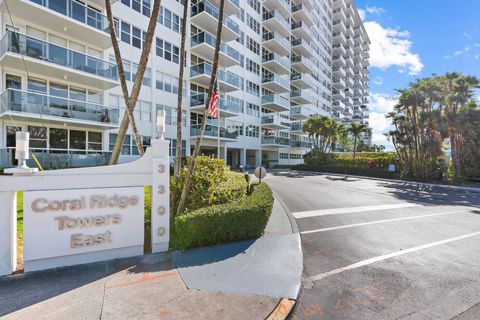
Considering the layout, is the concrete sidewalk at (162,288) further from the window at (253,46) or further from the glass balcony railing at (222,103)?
the window at (253,46)

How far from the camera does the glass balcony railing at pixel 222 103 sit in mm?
27000

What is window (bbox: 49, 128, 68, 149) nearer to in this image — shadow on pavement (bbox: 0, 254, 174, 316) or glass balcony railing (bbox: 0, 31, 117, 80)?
glass balcony railing (bbox: 0, 31, 117, 80)

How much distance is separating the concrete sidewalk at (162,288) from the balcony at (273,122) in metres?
35.4

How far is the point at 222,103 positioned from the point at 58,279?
26880 mm

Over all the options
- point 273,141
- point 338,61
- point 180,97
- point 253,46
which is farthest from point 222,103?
point 338,61

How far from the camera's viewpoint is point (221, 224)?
625 cm

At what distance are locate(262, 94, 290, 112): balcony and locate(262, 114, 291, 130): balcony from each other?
4.60 ft

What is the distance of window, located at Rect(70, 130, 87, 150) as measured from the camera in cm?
1825

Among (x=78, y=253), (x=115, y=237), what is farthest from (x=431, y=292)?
(x=78, y=253)

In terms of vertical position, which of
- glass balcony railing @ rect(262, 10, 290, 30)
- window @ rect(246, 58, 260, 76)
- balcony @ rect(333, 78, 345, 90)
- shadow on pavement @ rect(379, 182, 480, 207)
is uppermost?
glass balcony railing @ rect(262, 10, 290, 30)

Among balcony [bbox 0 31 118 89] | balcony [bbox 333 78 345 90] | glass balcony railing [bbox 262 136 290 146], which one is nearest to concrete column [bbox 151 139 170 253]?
balcony [bbox 0 31 118 89]

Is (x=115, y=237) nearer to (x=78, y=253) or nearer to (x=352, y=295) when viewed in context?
(x=78, y=253)

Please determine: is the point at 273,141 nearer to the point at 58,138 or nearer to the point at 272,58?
the point at 272,58

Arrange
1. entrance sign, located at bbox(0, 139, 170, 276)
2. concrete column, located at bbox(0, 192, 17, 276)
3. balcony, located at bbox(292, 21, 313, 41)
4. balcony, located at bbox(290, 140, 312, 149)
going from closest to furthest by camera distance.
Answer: concrete column, located at bbox(0, 192, 17, 276)
entrance sign, located at bbox(0, 139, 170, 276)
balcony, located at bbox(290, 140, 312, 149)
balcony, located at bbox(292, 21, 313, 41)
